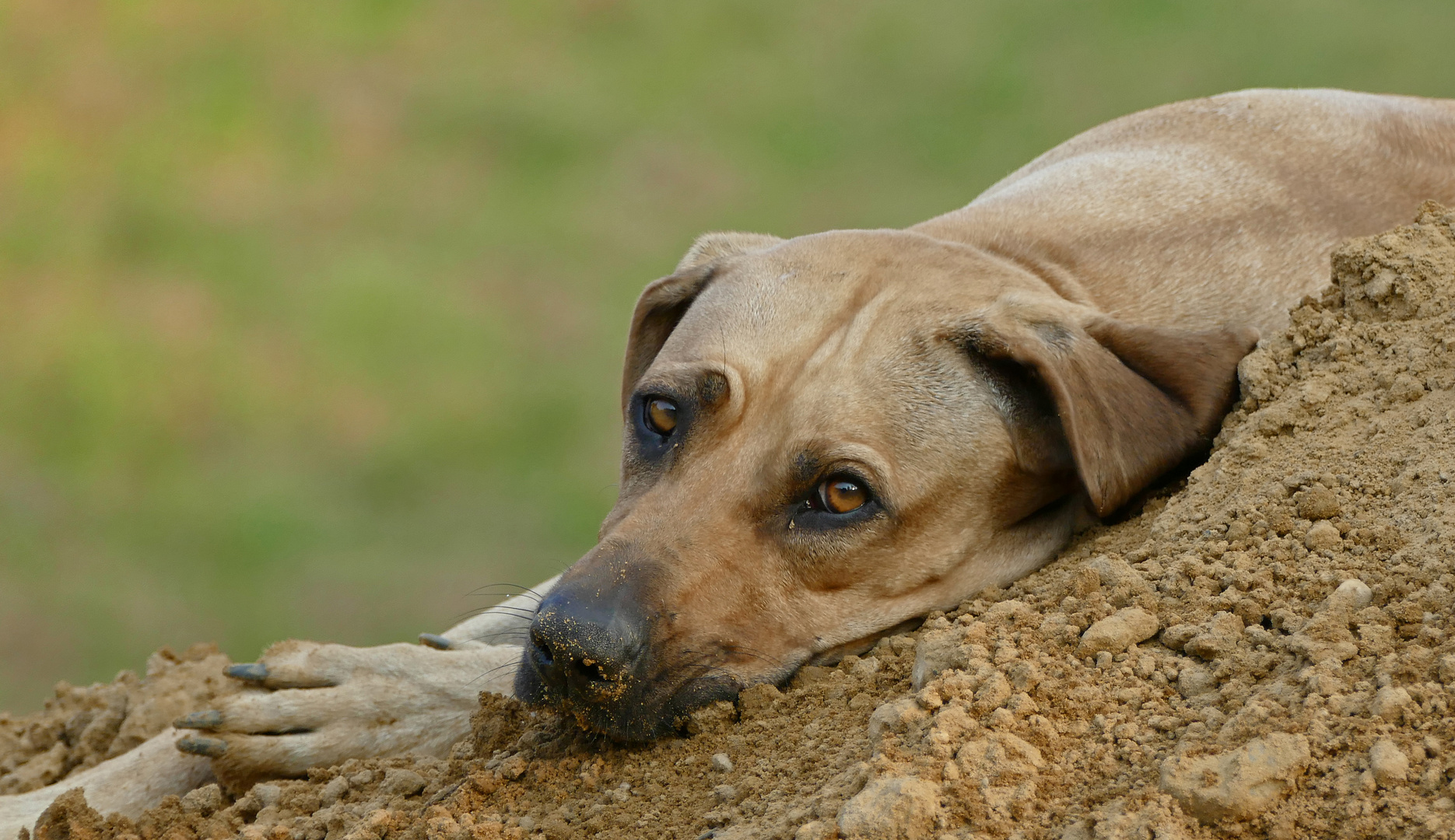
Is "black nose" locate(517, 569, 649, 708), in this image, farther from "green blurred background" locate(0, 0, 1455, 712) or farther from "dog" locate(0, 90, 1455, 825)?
"green blurred background" locate(0, 0, 1455, 712)

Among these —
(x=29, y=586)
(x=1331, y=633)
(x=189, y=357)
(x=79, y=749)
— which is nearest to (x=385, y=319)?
(x=189, y=357)

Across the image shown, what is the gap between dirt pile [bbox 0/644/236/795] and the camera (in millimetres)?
4910

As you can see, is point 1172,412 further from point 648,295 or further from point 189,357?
point 189,357

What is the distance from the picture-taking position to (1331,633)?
279 cm

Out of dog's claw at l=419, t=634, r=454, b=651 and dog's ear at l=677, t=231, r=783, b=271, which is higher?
dog's ear at l=677, t=231, r=783, b=271

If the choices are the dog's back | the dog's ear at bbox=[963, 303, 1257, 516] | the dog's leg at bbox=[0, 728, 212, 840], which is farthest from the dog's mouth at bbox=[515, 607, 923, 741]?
the dog's back

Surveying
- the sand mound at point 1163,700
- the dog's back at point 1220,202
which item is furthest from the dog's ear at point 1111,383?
the dog's back at point 1220,202

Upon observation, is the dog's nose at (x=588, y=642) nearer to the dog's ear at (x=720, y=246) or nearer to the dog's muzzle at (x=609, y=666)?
the dog's muzzle at (x=609, y=666)

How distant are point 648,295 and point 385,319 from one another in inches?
341

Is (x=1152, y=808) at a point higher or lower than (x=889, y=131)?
lower

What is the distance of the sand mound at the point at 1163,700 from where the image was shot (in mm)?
2510

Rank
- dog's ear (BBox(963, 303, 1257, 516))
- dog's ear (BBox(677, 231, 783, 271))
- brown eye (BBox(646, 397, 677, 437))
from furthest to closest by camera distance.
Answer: dog's ear (BBox(677, 231, 783, 271)) → brown eye (BBox(646, 397, 677, 437)) → dog's ear (BBox(963, 303, 1257, 516))

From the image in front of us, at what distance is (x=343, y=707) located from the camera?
4.32 meters

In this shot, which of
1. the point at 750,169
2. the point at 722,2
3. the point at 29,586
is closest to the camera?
the point at 29,586
